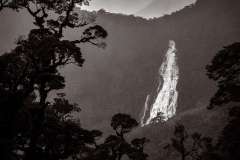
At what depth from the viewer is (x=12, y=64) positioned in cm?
2255

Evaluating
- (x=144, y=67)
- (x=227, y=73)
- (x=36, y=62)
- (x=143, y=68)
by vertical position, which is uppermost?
(x=144, y=67)

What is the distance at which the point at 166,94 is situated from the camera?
514ft

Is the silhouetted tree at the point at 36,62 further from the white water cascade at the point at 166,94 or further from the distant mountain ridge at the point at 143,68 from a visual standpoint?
the white water cascade at the point at 166,94

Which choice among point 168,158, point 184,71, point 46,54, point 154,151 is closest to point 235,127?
point 46,54

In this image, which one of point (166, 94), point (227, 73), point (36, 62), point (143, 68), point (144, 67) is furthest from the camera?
point (144, 67)

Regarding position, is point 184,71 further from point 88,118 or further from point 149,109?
point 88,118

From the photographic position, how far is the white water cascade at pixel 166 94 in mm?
148250

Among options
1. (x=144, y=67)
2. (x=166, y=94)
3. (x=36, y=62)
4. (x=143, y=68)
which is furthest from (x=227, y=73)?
(x=144, y=67)

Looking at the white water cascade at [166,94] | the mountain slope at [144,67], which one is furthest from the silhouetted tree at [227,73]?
the white water cascade at [166,94]

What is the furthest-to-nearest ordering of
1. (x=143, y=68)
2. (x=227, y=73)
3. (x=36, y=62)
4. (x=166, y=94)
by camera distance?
(x=143, y=68) < (x=166, y=94) < (x=227, y=73) < (x=36, y=62)

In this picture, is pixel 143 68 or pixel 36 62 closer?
pixel 36 62

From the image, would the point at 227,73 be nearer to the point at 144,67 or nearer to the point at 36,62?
the point at 36,62

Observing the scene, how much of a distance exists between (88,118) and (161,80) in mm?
44807

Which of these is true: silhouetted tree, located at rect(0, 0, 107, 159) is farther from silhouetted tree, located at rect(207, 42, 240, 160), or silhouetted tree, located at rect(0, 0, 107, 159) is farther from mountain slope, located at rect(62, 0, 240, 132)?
mountain slope, located at rect(62, 0, 240, 132)
